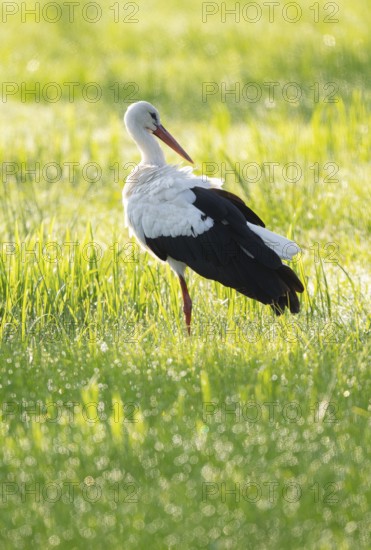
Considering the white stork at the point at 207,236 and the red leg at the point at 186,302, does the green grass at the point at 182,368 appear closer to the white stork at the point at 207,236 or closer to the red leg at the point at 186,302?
the red leg at the point at 186,302

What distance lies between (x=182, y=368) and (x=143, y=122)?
224 cm

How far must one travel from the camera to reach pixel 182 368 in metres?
5.26

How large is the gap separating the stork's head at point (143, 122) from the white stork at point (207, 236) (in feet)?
1.70

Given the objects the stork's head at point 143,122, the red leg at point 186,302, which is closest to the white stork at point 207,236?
the red leg at point 186,302

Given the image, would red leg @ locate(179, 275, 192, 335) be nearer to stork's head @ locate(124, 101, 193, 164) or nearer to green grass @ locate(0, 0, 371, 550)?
green grass @ locate(0, 0, 371, 550)

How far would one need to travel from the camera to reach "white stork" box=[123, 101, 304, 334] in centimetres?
573

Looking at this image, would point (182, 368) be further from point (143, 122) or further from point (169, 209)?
point (143, 122)

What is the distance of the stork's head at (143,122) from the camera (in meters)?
6.83

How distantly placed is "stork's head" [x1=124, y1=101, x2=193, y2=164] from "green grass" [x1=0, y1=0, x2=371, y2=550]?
78 cm

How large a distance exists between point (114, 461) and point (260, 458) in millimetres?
617

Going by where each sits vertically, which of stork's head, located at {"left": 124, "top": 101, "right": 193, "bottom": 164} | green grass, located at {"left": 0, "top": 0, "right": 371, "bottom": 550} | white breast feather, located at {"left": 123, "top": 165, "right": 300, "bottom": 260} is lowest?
green grass, located at {"left": 0, "top": 0, "right": 371, "bottom": 550}

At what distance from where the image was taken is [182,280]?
630 centimetres

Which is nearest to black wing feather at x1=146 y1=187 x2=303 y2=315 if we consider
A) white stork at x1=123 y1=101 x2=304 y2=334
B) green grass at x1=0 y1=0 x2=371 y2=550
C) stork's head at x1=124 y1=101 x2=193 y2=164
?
white stork at x1=123 y1=101 x2=304 y2=334

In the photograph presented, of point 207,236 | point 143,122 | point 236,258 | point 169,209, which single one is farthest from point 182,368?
point 143,122
